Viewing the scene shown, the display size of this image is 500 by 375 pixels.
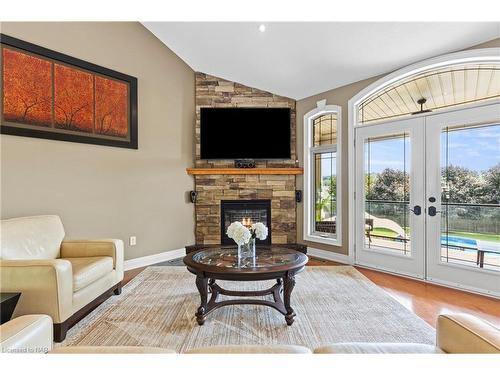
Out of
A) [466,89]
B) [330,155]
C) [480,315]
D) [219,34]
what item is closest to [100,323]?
[480,315]

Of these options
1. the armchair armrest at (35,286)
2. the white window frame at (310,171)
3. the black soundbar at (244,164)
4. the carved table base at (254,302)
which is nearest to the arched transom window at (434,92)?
the white window frame at (310,171)

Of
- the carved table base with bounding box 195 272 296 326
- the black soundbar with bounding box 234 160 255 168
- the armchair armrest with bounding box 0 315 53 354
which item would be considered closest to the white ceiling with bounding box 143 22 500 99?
the black soundbar with bounding box 234 160 255 168

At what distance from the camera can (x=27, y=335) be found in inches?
45.3

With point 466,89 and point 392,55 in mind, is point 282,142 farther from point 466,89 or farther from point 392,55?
point 466,89

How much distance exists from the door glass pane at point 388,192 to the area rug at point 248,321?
0.97 meters

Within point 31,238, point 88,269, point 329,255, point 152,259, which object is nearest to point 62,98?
point 31,238

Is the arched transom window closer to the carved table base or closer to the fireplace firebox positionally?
the fireplace firebox

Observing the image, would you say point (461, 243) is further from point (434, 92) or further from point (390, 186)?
point (434, 92)

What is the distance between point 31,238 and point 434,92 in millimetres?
4838

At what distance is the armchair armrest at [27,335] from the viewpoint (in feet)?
3.55

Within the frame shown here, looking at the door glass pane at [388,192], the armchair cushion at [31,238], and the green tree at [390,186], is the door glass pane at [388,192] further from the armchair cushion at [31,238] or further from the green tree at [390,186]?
the armchair cushion at [31,238]

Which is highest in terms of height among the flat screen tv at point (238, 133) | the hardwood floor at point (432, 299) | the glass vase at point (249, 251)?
the flat screen tv at point (238, 133)

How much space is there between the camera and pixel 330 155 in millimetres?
4816

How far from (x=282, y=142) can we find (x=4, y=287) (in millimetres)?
4082
